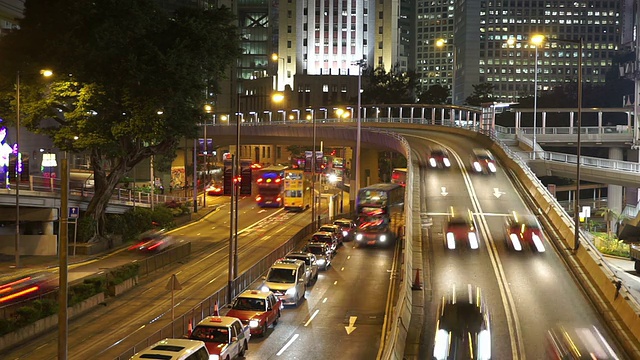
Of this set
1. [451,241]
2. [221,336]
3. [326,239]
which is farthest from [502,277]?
[326,239]

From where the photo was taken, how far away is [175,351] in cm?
1867

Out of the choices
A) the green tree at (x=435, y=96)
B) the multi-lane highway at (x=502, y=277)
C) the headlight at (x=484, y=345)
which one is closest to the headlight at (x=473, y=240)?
the multi-lane highway at (x=502, y=277)

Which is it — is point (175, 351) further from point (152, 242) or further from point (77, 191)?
point (77, 191)

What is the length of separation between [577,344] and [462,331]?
3.66 metres

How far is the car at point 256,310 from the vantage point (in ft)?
88.4

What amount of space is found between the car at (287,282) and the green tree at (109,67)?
16347 mm

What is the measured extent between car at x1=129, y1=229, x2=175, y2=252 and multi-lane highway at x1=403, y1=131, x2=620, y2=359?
18.4m

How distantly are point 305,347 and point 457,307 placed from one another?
6.12m

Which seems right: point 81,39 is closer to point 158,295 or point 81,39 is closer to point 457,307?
point 158,295

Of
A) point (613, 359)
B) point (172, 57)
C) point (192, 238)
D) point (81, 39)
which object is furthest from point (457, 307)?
point (192, 238)

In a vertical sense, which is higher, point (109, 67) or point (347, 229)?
point (109, 67)

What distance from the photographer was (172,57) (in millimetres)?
45344

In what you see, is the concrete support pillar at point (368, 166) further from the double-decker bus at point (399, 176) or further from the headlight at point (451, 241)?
the headlight at point (451, 241)

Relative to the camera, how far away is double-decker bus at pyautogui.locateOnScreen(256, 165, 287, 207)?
7531cm
